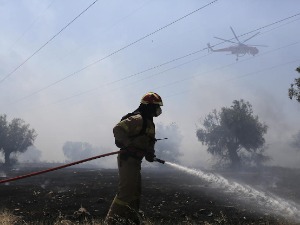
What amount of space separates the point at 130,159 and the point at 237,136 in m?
56.7

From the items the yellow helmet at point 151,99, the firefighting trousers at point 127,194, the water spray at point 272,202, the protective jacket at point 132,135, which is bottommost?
the water spray at point 272,202

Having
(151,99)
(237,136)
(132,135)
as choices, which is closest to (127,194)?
(132,135)

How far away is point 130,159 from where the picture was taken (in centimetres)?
500

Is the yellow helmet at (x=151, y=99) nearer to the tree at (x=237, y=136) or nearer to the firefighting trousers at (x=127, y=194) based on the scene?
the firefighting trousers at (x=127, y=194)

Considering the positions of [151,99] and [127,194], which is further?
[151,99]

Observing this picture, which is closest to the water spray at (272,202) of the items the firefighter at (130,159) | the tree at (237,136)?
the firefighter at (130,159)

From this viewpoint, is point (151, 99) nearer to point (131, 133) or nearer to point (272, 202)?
point (131, 133)

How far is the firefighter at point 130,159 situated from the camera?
4.84m

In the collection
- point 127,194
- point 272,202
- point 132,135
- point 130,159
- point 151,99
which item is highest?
point 151,99

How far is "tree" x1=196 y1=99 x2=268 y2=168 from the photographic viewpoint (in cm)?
5875

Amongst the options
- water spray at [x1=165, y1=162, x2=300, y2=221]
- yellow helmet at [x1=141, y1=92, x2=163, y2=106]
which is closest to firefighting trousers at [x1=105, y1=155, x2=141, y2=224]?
yellow helmet at [x1=141, y1=92, x2=163, y2=106]

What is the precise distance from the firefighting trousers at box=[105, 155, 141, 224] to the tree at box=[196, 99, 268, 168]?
56.2 metres

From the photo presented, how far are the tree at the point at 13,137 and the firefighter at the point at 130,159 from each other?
6599cm

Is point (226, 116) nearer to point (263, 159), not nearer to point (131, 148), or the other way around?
point (263, 159)
